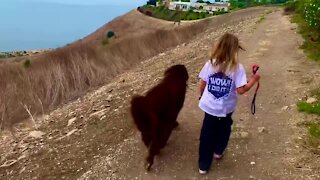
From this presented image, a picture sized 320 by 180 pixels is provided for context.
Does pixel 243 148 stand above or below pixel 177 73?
below

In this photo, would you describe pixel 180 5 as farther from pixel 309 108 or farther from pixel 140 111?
pixel 140 111

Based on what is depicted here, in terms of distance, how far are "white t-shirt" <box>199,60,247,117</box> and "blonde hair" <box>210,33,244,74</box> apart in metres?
0.07

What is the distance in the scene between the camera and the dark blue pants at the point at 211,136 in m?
5.57

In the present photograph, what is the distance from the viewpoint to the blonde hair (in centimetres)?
525

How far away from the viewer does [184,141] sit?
689 centimetres

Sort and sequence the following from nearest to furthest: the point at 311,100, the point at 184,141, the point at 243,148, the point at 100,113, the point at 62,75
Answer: the point at 243,148 < the point at 184,141 < the point at 311,100 < the point at 100,113 < the point at 62,75

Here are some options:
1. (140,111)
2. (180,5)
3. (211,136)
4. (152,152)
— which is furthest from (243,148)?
(180,5)

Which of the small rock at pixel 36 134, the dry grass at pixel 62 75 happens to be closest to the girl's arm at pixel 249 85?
the small rock at pixel 36 134

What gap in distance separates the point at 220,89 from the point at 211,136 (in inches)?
26.1

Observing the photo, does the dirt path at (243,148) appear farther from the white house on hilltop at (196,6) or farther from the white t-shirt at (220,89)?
the white house on hilltop at (196,6)

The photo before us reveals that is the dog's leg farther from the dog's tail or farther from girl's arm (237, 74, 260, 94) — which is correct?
girl's arm (237, 74, 260, 94)

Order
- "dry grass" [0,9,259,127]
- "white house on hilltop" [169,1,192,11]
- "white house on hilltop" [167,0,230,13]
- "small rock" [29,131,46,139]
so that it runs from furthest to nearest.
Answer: "white house on hilltop" [169,1,192,11]
"white house on hilltop" [167,0,230,13]
"dry grass" [0,9,259,127]
"small rock" [29,131,46,139]

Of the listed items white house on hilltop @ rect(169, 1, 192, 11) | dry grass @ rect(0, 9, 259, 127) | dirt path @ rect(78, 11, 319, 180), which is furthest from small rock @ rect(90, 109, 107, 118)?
white house on hilltop @ rect(169, 1, 192, 11)

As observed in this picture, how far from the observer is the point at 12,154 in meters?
9.07
